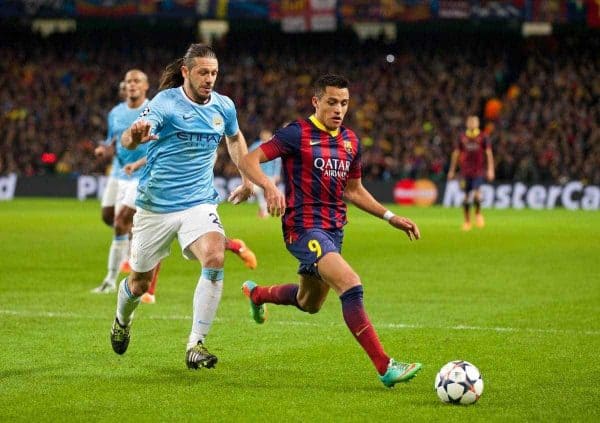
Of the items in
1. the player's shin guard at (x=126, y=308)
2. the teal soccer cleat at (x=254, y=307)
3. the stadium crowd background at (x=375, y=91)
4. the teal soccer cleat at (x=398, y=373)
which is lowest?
the stadium crowd background at (x=375, y=91)

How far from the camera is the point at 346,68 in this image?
4519 centimetres

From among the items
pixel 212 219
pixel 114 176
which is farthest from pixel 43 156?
pixel 212 219

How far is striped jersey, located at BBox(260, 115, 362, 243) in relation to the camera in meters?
8.05

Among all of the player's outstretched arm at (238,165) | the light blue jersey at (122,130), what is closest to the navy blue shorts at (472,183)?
the light blue jersey at (122,130)

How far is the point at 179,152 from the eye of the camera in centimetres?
852

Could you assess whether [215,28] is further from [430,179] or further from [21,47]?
[430,179]

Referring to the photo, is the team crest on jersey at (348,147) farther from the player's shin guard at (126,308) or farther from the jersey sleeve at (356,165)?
the player's shin guard at (126,308)

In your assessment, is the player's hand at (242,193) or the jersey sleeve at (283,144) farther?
the player's hand at (242,193)

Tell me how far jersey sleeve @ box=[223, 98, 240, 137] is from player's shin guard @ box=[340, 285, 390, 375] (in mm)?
1885

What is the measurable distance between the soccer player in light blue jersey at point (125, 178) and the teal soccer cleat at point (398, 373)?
6078mm

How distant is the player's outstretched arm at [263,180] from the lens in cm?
736

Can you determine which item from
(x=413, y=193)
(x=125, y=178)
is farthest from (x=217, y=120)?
(x=413, y=193)

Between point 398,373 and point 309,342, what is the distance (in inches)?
95.0

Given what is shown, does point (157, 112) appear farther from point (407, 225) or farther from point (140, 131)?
point (407, 225)
